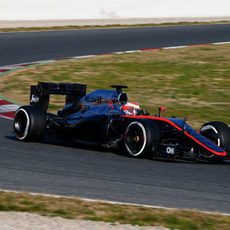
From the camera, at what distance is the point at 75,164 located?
9.58 meters

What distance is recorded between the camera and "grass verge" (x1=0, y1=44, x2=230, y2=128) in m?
15.5

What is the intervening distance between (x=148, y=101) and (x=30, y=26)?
12.5 metres

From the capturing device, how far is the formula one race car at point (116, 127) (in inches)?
389

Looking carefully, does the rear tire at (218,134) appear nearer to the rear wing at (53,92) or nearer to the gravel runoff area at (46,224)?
the rear wing at (53,92)

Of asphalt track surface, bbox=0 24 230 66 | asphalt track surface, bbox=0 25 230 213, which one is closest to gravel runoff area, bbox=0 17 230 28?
asphalt track surface, bbox=0 24 230 66

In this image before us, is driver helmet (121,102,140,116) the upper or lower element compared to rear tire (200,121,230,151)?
upper

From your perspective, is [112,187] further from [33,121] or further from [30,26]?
[30,26]

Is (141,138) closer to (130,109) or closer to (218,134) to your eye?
(130,109)

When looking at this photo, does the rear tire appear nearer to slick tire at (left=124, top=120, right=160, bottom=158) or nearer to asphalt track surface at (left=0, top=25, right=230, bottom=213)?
asphalt track surface at (left=0, top=25, right=230, bottom=213)

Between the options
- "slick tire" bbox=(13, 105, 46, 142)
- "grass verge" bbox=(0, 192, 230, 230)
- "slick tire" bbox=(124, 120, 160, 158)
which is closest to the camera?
"grass verge" bbox=(0, 192, 230, 230)

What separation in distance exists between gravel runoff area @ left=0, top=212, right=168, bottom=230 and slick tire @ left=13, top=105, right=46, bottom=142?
415cm

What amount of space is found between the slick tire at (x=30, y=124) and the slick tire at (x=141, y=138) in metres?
1.49

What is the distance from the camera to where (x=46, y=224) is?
649 centimetres

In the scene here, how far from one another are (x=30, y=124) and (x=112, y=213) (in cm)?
410
